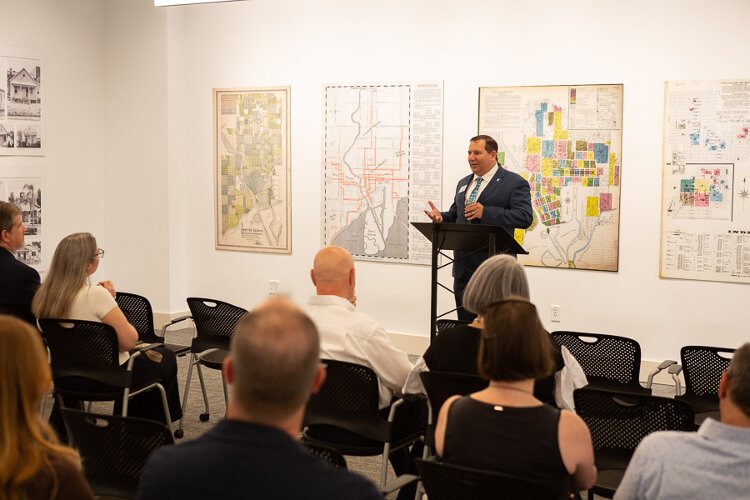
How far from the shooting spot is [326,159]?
26.6 feet

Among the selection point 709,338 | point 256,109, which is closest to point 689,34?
point 709,338

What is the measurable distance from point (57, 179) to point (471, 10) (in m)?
4.19

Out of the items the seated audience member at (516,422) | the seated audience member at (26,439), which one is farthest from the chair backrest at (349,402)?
the seated audience member at (26,439)

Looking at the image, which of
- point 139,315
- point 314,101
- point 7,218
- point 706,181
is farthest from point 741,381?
point 314,101

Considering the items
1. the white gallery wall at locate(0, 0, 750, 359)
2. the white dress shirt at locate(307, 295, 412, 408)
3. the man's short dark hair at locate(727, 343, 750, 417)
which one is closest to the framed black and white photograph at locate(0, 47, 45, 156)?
the white gallery wall at locate(0, 0, 750, 359)

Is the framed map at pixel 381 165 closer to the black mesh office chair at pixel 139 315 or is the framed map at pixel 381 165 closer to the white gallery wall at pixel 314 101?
the white gallery wall at pixel 314 101

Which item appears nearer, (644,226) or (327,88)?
(644,226)

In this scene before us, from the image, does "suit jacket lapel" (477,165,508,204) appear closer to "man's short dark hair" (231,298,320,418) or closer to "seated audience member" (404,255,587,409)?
"seated audience member" (404,255,587,409)

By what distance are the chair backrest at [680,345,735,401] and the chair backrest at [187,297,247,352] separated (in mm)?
2461

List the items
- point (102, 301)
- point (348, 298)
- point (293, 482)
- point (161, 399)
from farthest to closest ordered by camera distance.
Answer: point (161, 399) < point (102, 301) < point (348, 298) < point (293, 482)

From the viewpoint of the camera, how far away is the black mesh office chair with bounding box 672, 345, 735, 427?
4.09 metres

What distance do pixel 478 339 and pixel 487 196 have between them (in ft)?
10.1

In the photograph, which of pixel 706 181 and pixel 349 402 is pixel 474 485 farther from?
pixel 706 181

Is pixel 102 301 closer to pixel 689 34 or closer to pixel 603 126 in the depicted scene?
Result: pixel 603 126
